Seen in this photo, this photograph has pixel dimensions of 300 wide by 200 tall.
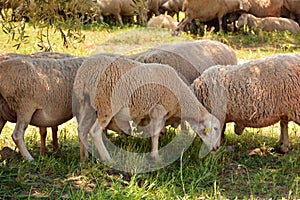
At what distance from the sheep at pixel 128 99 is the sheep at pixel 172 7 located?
46.6 feet

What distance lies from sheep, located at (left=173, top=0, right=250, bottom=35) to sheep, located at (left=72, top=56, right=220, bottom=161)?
9.26 meters

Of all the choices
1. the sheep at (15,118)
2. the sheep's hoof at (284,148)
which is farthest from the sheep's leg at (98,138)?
the sheep's hoof at (284,148)

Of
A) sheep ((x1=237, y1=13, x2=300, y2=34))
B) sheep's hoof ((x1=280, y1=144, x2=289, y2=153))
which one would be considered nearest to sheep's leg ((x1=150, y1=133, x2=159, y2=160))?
sheep's hoof ((x1=280, y1=144, x2=289, y2=153))

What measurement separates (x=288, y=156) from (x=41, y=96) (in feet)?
8.75

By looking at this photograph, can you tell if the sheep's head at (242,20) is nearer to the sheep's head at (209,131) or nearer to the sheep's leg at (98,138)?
the sheep's head at (209,131)

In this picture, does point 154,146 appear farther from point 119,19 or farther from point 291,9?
point 119,19

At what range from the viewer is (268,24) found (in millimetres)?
15141

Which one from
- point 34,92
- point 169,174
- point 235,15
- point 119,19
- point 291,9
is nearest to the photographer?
point 169,174

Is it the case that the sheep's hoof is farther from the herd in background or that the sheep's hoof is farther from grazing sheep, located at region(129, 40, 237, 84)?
the herd in background

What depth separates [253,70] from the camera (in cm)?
590

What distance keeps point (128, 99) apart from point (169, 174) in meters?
0.85

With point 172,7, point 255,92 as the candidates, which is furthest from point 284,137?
point 172,7

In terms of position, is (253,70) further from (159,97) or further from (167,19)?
(167,19)

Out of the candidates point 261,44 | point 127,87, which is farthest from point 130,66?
point 261,44
